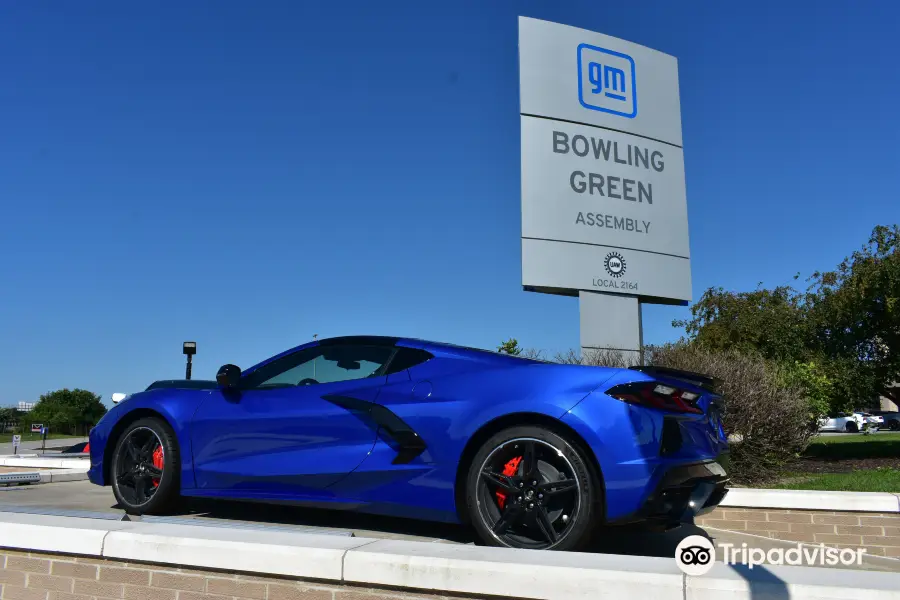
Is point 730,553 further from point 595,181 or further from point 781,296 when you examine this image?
point 781,296

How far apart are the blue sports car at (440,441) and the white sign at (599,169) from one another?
12.6 meters

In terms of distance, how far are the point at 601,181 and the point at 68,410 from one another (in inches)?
3092

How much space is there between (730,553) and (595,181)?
14.4m

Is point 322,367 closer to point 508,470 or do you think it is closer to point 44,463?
point 508,470

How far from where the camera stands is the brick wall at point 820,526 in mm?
6969

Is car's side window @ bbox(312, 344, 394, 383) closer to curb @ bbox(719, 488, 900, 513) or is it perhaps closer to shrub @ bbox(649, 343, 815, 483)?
curb @ bbox(719, 488, 900, 513)

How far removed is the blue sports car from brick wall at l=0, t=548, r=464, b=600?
2.43 ft

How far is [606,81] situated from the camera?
61.5 feet

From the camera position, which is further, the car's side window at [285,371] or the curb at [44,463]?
the curb at [44,463]

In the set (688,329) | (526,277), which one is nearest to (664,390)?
(526,277)

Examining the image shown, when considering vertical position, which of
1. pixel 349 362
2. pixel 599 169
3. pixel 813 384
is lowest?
pixel 349 362

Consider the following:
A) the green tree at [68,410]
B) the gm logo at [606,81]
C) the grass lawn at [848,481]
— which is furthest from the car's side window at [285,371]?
the green tree at [68,410]

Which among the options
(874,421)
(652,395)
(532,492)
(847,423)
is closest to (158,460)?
(532,492)

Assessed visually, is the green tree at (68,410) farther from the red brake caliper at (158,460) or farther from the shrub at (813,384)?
the red brake caliper at (158,460)
